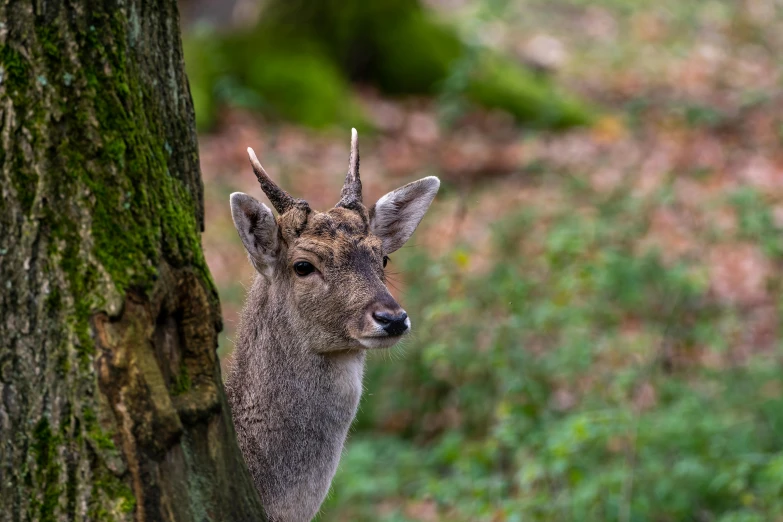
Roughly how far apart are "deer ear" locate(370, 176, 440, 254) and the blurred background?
164 cm

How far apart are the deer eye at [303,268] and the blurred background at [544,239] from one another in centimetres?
219

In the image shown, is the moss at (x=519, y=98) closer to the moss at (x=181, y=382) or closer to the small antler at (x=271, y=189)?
the small antler at (x=271, y=189)

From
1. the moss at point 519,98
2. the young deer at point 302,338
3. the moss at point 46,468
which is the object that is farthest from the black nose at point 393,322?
the moss at point 519,98

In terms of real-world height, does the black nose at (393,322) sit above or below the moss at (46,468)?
below

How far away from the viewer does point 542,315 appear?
8344 mm

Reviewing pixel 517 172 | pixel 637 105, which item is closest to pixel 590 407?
pixel 637 105

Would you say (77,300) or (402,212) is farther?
(402,212)

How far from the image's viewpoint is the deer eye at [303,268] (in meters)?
4.77

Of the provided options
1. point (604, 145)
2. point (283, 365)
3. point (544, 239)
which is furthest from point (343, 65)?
point (283, 365)

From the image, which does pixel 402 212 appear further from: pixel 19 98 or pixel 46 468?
pixel 46 468

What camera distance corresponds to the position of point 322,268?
15.6 feet

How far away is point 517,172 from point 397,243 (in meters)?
9.31

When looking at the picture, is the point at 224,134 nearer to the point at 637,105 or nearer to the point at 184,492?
the point at 637,105

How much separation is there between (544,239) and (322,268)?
577 cm
